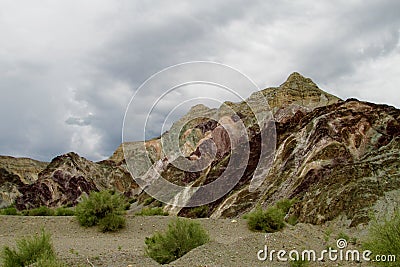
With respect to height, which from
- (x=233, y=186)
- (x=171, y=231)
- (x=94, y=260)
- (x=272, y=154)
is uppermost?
(x=272, y=154)

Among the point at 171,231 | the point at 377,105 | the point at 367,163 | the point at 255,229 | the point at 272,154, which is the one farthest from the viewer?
the point at 272,154

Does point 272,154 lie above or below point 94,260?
above

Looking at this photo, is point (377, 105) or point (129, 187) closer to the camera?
point (377, 105)

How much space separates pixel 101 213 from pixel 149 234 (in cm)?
336

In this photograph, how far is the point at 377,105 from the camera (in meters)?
40.6

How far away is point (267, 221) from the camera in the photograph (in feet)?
72.9

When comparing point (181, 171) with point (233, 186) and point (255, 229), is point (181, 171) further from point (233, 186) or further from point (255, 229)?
point (255, 229)

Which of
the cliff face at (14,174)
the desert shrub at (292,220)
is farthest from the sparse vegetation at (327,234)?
the cliff face at (14,174)

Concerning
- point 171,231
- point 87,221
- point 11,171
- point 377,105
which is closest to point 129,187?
point 11,171

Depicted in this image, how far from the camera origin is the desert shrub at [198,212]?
41119 mm

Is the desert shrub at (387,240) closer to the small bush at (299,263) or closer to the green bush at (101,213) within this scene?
the small bush at (299,263)

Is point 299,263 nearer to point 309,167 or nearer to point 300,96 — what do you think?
point 309,167

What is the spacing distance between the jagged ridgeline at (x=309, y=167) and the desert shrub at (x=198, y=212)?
27 cm

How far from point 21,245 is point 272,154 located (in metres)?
35.5
